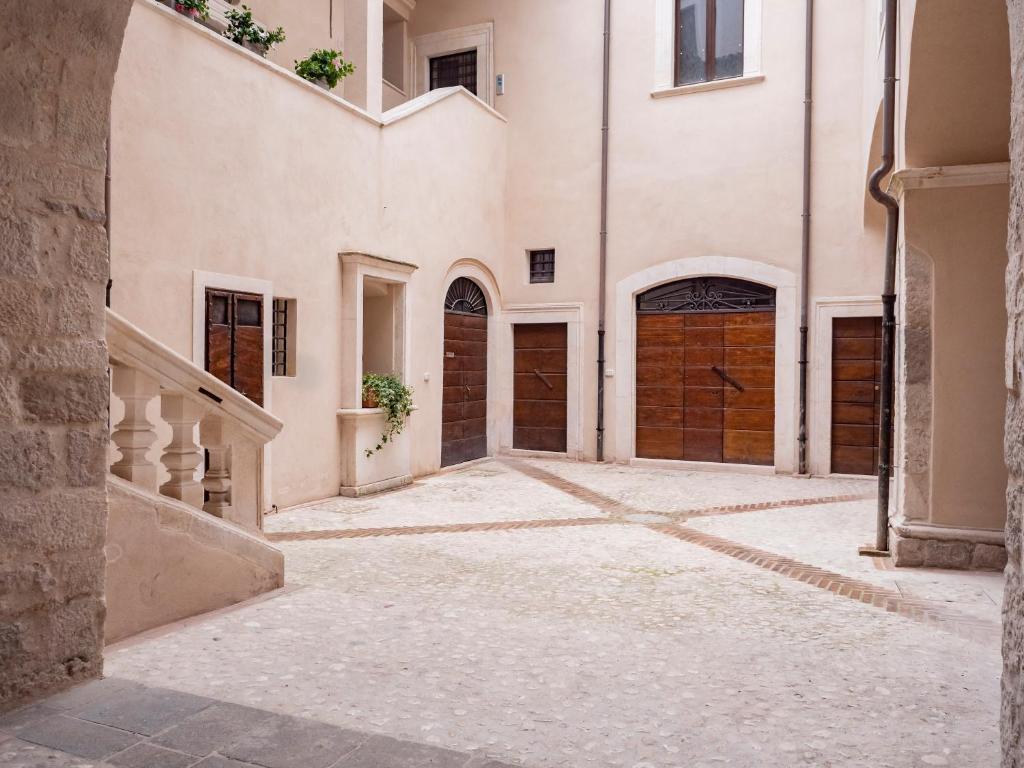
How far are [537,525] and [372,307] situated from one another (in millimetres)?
4175

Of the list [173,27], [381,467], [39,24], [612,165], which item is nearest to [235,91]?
[173,27]

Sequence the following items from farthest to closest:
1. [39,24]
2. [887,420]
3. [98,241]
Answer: [887,420]
[98,241]
[39,24]

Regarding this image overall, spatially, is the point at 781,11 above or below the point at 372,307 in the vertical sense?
above

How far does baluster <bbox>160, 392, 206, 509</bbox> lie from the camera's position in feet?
13.7

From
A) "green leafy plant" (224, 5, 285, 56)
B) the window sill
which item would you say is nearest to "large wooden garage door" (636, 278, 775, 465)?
the window sill

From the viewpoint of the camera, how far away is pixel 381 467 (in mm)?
9336

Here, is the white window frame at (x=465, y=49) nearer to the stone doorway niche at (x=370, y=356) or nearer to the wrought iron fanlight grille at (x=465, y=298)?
the wrought iron fanlight grille at (x=465, y=298)

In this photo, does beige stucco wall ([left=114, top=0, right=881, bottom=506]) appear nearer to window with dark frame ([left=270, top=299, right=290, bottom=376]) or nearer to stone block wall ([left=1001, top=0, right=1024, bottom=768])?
window with dark frame ([left=270, top=299, right=290, bottom=376])

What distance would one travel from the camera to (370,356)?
10.2 metres

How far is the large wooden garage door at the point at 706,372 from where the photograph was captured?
11.0m

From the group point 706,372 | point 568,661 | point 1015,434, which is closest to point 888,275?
point 568,661

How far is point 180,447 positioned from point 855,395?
8.86 m

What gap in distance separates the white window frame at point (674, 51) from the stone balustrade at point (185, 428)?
8.85 meters

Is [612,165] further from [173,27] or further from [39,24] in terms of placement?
[39,24]
